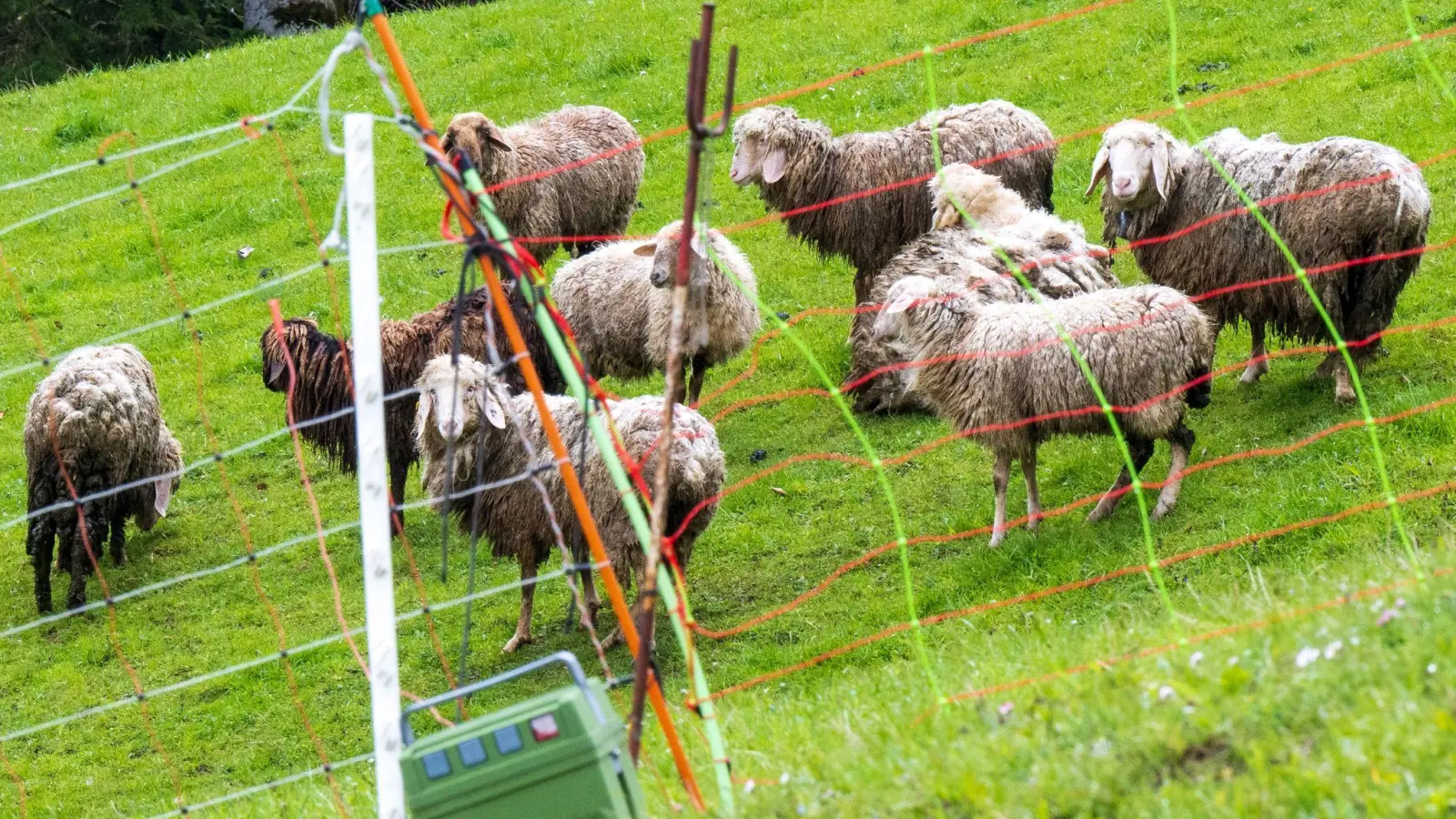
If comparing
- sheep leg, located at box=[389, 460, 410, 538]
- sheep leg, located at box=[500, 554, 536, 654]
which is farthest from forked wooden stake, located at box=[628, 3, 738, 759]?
sheep leg, located at box=[389, 460, 410, 538]

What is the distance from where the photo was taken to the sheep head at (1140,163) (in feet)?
28.5

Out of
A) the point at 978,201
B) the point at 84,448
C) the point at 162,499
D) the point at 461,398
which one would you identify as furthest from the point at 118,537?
the point at 978,201

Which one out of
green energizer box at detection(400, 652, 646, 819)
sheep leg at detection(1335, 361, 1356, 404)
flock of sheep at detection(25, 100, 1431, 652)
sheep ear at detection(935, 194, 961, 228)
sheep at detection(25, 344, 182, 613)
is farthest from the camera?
sheep ear at detection(935, 194, 961, 228)

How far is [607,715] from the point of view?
140 inches

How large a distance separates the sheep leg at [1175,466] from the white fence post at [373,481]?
4.77 m

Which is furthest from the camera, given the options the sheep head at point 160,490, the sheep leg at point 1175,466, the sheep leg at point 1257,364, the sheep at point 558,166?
the sheep at point 558,166

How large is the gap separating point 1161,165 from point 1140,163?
0.11m

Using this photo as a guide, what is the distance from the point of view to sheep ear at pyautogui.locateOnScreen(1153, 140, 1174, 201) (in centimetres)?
867

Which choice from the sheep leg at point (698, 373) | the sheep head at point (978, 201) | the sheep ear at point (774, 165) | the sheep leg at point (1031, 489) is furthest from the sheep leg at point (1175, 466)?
the sheep ear at point (774, 165)

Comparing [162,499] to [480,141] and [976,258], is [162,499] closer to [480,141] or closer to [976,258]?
[480,141]

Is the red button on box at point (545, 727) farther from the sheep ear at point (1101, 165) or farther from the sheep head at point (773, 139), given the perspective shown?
the sheep head at point (773, 139)

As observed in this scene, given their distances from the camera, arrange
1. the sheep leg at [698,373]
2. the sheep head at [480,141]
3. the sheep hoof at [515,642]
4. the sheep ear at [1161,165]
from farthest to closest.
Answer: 1. the sheep head at [480,141]
2. the sheep leg at [698,373]
3. the sheep ear at [1161,165]
4. the sheep hoof at [515,642]

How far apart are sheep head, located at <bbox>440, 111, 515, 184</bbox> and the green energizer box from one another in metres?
7.96

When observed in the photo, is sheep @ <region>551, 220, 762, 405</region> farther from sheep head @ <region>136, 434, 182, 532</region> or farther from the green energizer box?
the green energizer box
